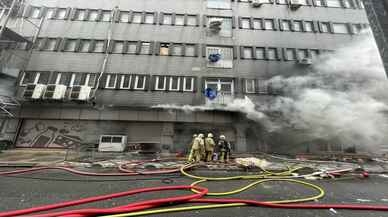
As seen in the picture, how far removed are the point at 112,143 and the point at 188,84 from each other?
7906 millimetres

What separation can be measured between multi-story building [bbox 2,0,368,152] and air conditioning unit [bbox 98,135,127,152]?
29.6 inches

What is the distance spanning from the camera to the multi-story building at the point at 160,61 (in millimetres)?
13984

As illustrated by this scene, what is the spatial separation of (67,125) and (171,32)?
12.5m

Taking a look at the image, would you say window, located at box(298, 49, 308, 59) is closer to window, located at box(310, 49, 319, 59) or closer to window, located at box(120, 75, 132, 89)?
window, located at box(310, 49, 319, 59)

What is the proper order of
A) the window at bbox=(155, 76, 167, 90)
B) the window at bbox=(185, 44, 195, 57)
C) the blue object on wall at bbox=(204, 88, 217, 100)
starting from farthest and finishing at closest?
the window at bbox=(185, 44, 195, 57), the window at bbox=(155, 76, 167, 90), the blue object on wall at bbox=(204, 88, 217, 100)

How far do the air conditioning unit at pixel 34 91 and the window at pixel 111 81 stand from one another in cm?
462

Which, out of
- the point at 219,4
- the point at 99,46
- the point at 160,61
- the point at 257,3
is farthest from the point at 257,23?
the point at 99,46

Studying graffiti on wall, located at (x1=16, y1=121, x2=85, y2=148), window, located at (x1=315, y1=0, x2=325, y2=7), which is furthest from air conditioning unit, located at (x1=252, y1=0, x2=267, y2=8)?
graffiti on wall, located at (x1=16, y1=121, x2=85, y2=148)

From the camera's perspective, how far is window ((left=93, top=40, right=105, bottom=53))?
1577 cm

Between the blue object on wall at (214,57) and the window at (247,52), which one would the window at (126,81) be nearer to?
the blue object on wall at (214,57)

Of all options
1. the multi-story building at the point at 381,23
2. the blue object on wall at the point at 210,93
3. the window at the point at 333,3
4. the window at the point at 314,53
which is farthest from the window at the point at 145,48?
the window at the point at 333,3

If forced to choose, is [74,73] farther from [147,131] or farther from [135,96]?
[147,131]

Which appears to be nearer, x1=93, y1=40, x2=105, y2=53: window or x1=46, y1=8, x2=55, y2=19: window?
x1=93, y1=40, x2=105, y2=53: window

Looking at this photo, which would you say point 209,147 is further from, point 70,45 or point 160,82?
point 70,45
